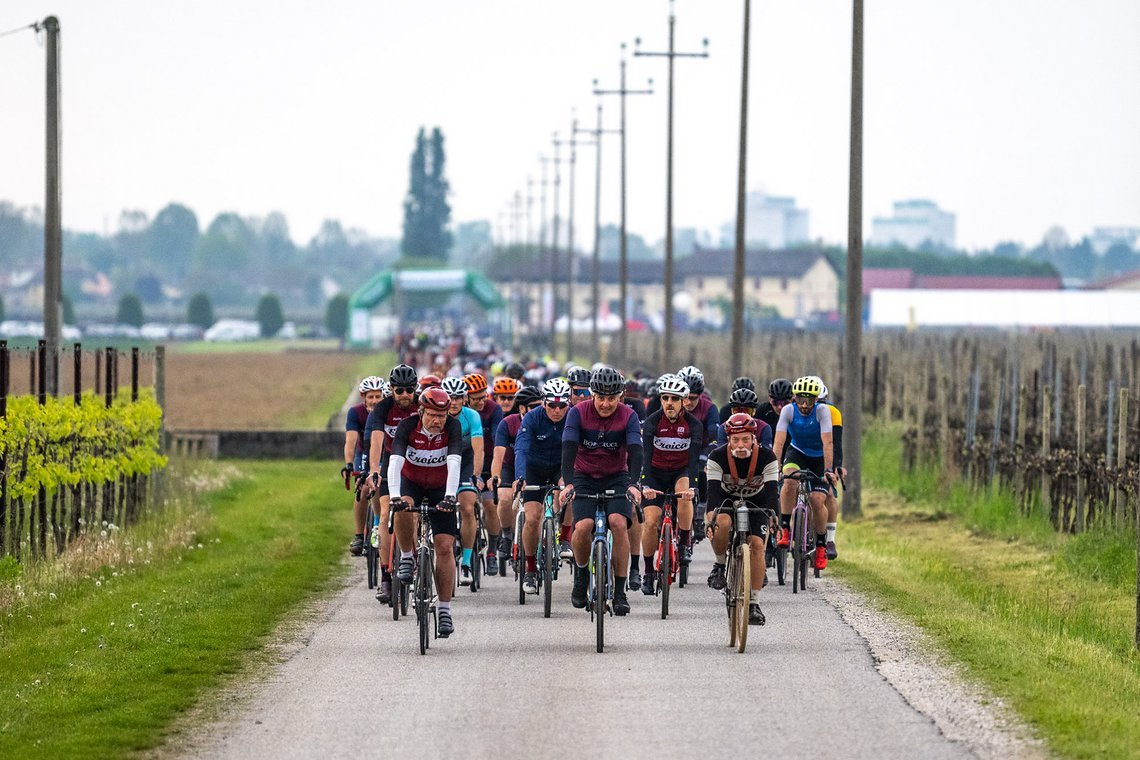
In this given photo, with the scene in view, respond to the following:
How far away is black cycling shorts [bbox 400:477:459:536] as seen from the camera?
47.2 ft

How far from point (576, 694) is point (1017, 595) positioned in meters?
7.28

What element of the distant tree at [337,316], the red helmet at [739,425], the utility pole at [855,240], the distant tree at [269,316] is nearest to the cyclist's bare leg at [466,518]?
the red helmet at [739,425]

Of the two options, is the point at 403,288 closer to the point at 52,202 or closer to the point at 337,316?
the point at 337,316

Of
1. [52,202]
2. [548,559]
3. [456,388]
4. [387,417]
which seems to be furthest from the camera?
[52,202]

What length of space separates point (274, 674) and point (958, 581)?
821 cm

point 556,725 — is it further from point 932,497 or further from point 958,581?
point 932,497

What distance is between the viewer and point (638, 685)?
12.6 m

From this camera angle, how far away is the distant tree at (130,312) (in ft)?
598

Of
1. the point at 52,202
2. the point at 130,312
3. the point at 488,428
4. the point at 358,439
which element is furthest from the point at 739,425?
Result: the point at 130,312

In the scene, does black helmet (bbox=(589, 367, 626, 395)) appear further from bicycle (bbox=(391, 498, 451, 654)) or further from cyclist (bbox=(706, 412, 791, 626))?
bicycle (bbox=(391, 498, 451, 654))

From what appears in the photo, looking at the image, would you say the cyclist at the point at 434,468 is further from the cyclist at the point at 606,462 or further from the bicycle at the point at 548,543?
the bicycle at the point at 548,543

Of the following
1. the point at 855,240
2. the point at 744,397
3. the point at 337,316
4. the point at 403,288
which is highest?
the point at 403,288

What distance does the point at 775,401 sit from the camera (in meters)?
18.8

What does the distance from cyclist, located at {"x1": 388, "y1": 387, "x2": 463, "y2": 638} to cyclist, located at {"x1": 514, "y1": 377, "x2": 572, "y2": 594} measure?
77.5 inches
